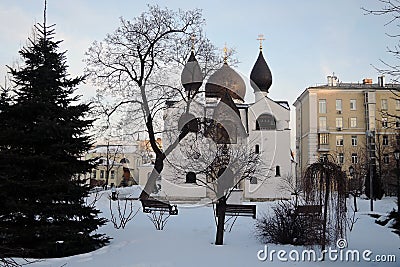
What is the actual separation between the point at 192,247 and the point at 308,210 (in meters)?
3.25

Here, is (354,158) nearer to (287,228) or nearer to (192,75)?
(192,75)

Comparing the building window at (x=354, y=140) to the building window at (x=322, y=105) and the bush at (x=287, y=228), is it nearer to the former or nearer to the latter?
the building window at (x=322, y=105)

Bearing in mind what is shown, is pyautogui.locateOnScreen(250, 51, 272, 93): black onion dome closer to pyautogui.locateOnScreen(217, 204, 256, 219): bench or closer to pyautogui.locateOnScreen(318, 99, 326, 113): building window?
pyautogui.locateOnScreen(318, 99, 326, 113): building window

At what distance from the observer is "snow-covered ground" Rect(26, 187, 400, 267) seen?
9.60m

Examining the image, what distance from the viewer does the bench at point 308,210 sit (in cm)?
1079

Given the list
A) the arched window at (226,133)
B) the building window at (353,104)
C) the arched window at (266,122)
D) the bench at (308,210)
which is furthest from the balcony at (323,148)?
the bench at (308,210)

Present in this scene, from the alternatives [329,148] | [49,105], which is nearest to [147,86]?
[49,105]

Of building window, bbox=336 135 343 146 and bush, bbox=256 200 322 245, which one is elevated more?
building window, bbox=336 135 343 146

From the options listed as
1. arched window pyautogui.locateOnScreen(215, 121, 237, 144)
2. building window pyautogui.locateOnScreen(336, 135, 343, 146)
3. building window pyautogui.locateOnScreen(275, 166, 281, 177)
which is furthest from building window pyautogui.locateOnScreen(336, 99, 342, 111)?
arched window pyautogui.locateOnScreen(215, 121, 237, 144)

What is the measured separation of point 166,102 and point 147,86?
1329 mm

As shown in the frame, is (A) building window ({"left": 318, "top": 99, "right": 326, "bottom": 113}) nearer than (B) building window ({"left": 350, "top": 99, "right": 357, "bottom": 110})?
Yes

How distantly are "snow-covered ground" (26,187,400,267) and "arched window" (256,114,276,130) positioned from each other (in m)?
16.1

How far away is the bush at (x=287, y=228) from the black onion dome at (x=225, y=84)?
41.3 ft

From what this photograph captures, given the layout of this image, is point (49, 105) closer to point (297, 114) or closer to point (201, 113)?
point (201, 113)
